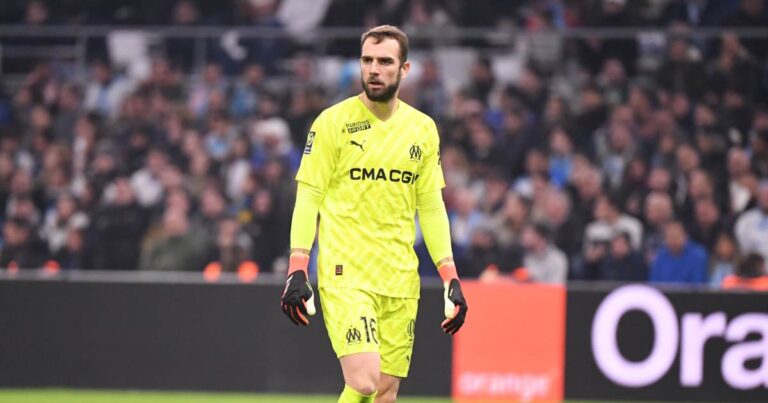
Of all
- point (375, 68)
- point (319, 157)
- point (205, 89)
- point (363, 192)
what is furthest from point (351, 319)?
point (205, 89)

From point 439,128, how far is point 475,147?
1.86ft

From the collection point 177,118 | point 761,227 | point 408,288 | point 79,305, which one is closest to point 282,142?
point 177,118

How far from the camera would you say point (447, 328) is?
6.79 meters

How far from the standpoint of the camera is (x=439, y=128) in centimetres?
1556

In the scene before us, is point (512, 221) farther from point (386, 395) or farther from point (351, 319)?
point (351, 319)

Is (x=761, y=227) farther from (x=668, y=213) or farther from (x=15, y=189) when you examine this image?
(x=15, y=189)

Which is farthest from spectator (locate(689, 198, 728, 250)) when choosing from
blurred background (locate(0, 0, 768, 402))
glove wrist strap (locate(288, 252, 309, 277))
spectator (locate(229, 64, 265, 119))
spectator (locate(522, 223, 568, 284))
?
glove wrist strap (locate(288, 252, 309, 277))

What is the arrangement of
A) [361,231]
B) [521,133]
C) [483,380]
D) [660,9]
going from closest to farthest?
[361,231] < [483,380] < [521,133] < [660,9]

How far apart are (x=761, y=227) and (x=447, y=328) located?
741cm

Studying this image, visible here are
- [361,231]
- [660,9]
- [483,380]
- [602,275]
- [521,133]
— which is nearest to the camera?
[361,231]

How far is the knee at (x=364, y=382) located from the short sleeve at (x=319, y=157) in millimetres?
919

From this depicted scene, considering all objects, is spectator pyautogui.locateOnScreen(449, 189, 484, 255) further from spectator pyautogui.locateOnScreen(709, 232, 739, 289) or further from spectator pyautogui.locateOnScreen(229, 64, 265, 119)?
spectator pyautogui.locateOnScreen(229, 64, 265, 119)

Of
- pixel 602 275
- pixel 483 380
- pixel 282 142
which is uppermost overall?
pixel 282 142

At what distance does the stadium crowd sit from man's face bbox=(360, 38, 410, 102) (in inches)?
257
